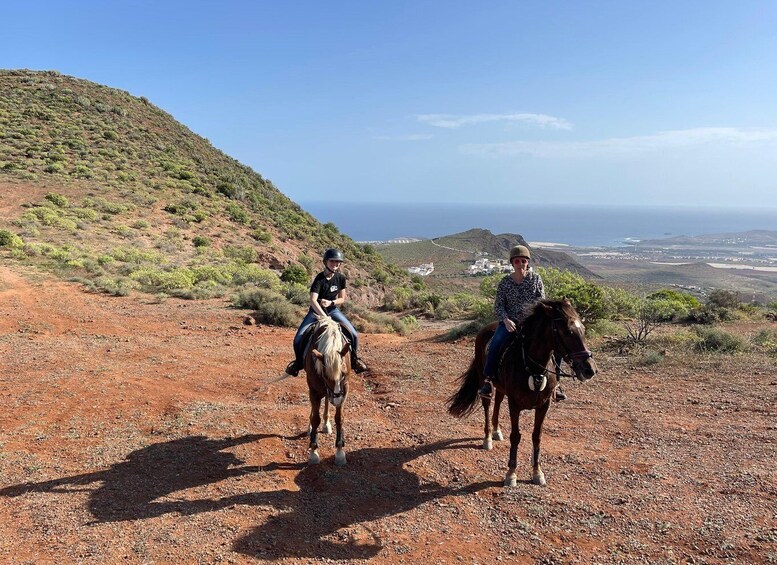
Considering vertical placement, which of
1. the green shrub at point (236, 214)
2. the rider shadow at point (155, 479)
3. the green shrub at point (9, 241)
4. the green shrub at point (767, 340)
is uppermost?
the green shrub at point (236, 214)

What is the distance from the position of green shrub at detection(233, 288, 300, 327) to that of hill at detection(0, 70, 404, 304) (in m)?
2.12

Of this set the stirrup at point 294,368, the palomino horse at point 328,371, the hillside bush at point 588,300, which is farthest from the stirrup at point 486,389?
the hillside bush at point 588,300

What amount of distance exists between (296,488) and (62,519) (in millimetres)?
2284

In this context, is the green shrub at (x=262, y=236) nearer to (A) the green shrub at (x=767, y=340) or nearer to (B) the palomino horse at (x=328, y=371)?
(B) the palomino horse at (x=328, y=371)

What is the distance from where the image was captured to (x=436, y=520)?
4.76 meters

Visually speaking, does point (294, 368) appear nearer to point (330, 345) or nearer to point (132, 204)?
point (330, 345)

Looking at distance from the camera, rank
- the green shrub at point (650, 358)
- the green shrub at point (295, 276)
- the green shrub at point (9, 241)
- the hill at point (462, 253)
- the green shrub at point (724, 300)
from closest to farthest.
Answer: the green shrub at point (650, 358) → the green shrub at point (724, 300) → the green shrub at point (9, 241) → the green shrub at point (295, 276) → the hill at point (462, 253)

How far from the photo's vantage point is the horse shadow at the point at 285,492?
14.3 feet

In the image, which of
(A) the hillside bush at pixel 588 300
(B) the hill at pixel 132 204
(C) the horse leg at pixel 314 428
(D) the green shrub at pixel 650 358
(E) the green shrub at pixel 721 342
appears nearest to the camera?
(C) the horse leg at pixel 314 428

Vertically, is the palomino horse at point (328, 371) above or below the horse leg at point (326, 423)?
above

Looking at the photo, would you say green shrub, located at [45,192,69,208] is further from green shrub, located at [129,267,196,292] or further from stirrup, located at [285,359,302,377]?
stirrup, located at [285,359,302,377]

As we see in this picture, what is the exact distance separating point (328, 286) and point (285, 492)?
2.77 m

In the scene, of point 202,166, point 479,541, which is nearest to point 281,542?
point 479,541

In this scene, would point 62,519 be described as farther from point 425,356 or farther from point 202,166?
point 202,166
